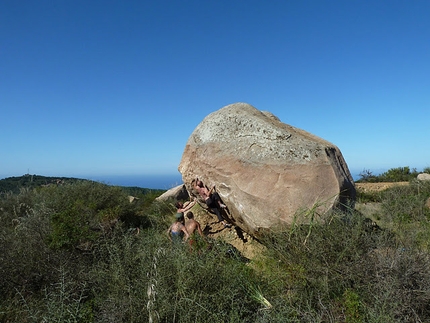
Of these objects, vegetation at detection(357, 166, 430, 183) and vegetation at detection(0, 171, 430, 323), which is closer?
vegetation at detection(0, 171, 430, 323)

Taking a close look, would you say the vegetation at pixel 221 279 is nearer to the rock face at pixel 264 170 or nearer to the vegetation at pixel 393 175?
the rock face at pixel 264 170

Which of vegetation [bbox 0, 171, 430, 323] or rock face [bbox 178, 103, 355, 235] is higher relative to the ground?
rock face [bbox 178, 103, 355, 235]

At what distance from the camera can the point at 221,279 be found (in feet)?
11.7

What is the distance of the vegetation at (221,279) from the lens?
3.20 m

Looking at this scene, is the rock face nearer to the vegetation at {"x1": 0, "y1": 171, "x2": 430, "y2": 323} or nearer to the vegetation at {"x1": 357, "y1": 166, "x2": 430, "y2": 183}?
the vegetation at {"x1": 0, "y1": 171, "x2": 430, "y2": 323}

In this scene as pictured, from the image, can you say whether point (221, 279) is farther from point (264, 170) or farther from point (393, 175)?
point (393, 175)

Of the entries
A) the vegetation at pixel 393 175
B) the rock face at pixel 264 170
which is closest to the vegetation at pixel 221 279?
the rock face at pixel 264 170

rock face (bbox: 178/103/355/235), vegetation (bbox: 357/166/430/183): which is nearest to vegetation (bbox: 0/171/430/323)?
rock face (bbox: 178/103/355/235)

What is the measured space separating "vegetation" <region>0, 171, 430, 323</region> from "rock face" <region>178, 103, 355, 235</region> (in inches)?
12.6

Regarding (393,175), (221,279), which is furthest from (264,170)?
(393,175)

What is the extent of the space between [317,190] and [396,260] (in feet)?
5.19

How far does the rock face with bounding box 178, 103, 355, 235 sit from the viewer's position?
502 centimetres

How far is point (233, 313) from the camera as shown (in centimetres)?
325

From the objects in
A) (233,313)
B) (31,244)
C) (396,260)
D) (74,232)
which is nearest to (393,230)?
(396,260)
